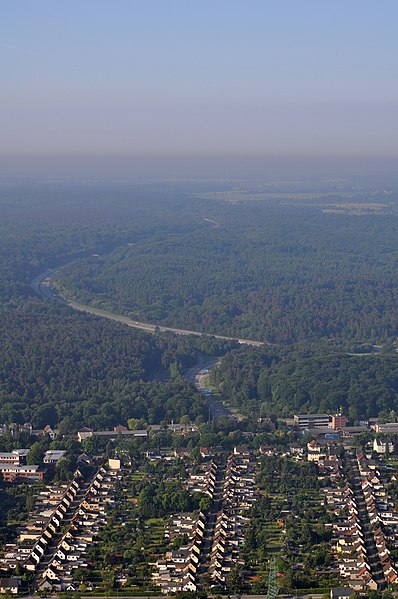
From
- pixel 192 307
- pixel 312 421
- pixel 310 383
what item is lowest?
pixel 192 307

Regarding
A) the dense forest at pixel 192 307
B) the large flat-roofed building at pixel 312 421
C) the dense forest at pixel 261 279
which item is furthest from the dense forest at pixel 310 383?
the dense forest at pixel 261 279

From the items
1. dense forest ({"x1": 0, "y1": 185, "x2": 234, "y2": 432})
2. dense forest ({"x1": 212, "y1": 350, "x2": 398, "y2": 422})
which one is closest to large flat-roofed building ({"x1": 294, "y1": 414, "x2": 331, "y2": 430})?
dense forest ({"x1": 212, "y1": 350, "x2": 398, "y2": 422})

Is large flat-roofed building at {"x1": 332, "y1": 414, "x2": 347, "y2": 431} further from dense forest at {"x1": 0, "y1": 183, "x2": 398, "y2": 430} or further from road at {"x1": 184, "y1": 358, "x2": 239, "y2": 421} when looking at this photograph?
road at {"x1": 184, "y1": 358, "x2": 239, "y2": 421}

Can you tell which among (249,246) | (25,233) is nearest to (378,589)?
(249,246)

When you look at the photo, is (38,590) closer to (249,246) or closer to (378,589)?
(378,589)

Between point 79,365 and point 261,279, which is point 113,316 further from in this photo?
point 79,365

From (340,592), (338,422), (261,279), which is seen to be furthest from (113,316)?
(340,592)
